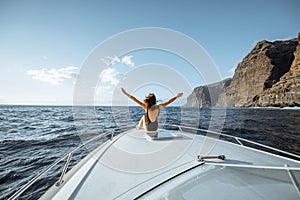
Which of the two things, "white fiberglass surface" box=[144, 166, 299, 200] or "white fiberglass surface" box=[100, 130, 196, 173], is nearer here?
"white fiberglass surface" box=[144, 166, 299, 200]

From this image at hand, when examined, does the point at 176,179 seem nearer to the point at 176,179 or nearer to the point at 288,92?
the point at 176,179

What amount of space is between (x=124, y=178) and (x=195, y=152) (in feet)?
3.88

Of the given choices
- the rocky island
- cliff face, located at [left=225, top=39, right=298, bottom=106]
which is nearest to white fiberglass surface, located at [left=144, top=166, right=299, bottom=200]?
the rocky island

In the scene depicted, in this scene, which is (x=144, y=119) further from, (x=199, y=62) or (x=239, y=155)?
(x=199, y=62)

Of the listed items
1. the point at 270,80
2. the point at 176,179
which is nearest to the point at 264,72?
the point at 270,80

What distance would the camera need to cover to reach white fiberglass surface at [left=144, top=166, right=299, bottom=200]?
1.11 meters

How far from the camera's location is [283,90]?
45.6 m

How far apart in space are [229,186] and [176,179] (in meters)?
0.47

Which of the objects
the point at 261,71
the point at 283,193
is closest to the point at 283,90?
the point at 261,71

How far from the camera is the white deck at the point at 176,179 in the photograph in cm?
115

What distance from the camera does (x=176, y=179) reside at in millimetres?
1333

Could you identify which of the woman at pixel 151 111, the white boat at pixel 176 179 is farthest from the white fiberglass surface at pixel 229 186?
the woman at pixel 151 111

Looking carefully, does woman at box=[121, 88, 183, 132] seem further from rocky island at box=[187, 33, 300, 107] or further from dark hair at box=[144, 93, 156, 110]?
rocky island at box=[187, 33, 300, 107]

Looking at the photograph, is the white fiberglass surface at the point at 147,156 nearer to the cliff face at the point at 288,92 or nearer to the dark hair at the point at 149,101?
the dark hair at the point at 149,101
